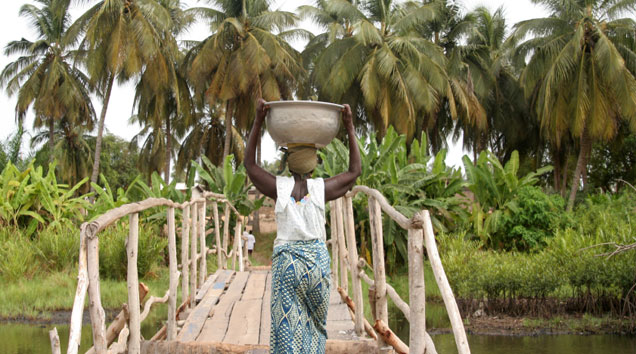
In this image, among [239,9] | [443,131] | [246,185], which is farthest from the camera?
[443,131]

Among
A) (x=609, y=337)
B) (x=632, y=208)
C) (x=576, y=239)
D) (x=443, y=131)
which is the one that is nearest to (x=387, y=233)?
(x=576, y=239)

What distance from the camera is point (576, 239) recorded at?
1203 cm

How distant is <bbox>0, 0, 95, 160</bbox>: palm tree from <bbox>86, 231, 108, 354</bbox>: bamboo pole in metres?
21.8

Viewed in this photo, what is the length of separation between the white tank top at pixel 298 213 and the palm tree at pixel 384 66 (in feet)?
55.4

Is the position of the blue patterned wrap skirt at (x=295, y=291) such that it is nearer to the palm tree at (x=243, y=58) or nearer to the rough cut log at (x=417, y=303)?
the rough cut log at (x=417, y=303)

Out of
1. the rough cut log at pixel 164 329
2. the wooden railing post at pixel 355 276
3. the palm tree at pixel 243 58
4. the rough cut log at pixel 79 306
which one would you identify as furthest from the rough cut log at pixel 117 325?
the palm tree at pixel 243 58

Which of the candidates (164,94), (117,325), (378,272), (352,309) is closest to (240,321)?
(352,309)

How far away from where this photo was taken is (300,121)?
2.96 m

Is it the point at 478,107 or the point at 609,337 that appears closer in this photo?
the point at 609,337

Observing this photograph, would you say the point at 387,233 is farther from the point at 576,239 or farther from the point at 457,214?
the point at 576,239

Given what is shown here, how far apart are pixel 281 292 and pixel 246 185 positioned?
13648 millimetres

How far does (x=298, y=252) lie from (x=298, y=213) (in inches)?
7.1

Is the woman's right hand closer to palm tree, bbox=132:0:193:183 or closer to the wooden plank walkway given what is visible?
the wooden plank walkway

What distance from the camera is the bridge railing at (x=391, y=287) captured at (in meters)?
2.40
